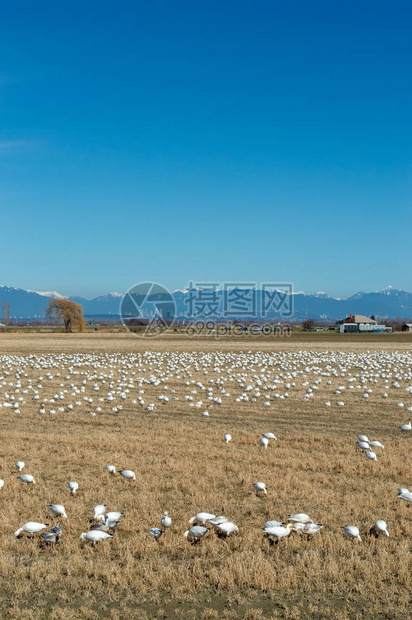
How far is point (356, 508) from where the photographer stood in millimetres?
7996

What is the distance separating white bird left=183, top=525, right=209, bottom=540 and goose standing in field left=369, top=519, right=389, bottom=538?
8.34ft

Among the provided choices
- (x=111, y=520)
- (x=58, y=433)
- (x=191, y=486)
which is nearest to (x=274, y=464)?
(x=191, y=486)

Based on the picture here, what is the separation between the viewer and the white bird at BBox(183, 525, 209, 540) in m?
6.79

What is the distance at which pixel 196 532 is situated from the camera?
268 inches

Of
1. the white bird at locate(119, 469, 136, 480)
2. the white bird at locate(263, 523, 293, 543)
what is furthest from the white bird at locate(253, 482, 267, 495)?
the white bird at locate(119, 469, 136, 480)

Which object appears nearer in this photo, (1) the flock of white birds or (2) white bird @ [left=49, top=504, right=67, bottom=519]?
(1) the flock of white birds

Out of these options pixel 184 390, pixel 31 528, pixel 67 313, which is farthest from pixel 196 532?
pixel 67 313

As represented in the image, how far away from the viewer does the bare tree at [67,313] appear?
9473 centimetres

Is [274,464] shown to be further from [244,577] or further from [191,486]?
[244,577]

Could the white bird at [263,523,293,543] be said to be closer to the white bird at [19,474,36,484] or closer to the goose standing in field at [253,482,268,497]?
the goose standing in field at [253,482,268,497]

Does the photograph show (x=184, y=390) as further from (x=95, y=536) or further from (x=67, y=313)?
(x=67, y=313)

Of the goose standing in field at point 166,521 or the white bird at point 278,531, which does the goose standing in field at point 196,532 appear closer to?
the goose standing in field at point 166,521

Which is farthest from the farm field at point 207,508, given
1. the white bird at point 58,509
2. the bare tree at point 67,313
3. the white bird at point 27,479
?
the bare tree at point 67,313

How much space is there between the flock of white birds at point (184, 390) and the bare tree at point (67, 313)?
5927 cm
